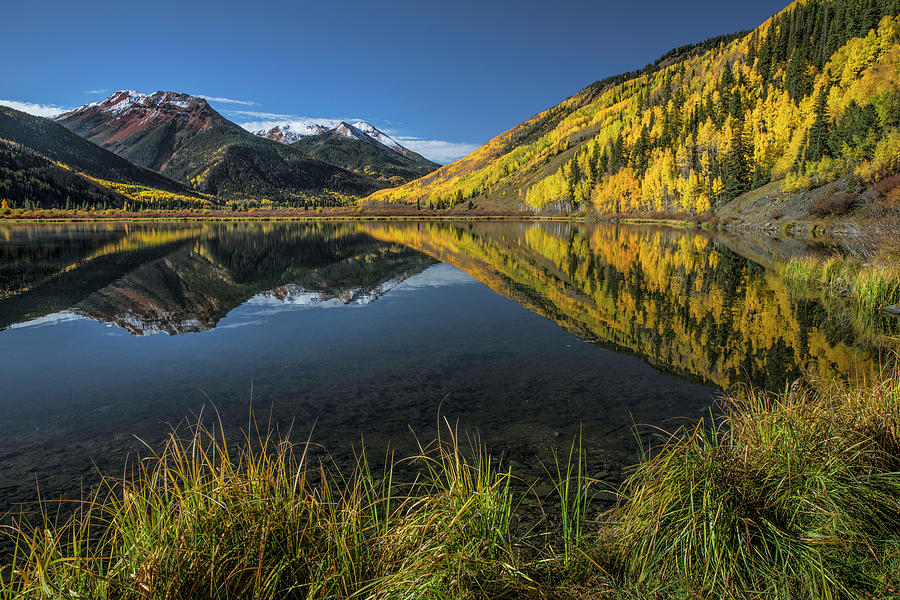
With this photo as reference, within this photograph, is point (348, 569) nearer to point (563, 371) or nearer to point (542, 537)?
point (542, 537)

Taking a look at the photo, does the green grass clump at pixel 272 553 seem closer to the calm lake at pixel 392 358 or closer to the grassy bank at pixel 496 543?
the grassy bank at pixel 496 543

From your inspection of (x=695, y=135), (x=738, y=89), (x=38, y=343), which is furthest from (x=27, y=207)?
(x=738, y=89)

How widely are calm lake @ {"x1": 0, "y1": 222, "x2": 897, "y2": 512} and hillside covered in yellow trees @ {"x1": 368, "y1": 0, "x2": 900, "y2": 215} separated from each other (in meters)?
27.0

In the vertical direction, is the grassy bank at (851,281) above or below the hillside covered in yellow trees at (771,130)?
below

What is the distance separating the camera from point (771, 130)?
67.2 m

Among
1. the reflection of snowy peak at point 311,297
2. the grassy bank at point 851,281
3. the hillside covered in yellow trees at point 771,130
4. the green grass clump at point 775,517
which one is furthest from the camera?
the hillside covered in yellow trees at point 771,130

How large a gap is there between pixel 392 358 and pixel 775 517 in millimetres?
7472

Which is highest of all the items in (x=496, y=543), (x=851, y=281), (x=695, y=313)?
(x=851, y=281)

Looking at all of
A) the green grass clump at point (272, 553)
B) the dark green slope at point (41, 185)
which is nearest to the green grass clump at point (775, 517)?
the green grass clump at point (272, 553)

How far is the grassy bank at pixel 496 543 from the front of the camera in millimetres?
2682

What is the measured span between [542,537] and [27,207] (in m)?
164

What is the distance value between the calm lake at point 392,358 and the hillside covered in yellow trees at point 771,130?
2699 cm

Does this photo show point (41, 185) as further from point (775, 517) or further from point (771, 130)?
point (775, 517)

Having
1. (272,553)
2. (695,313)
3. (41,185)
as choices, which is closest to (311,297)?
(695,313)
